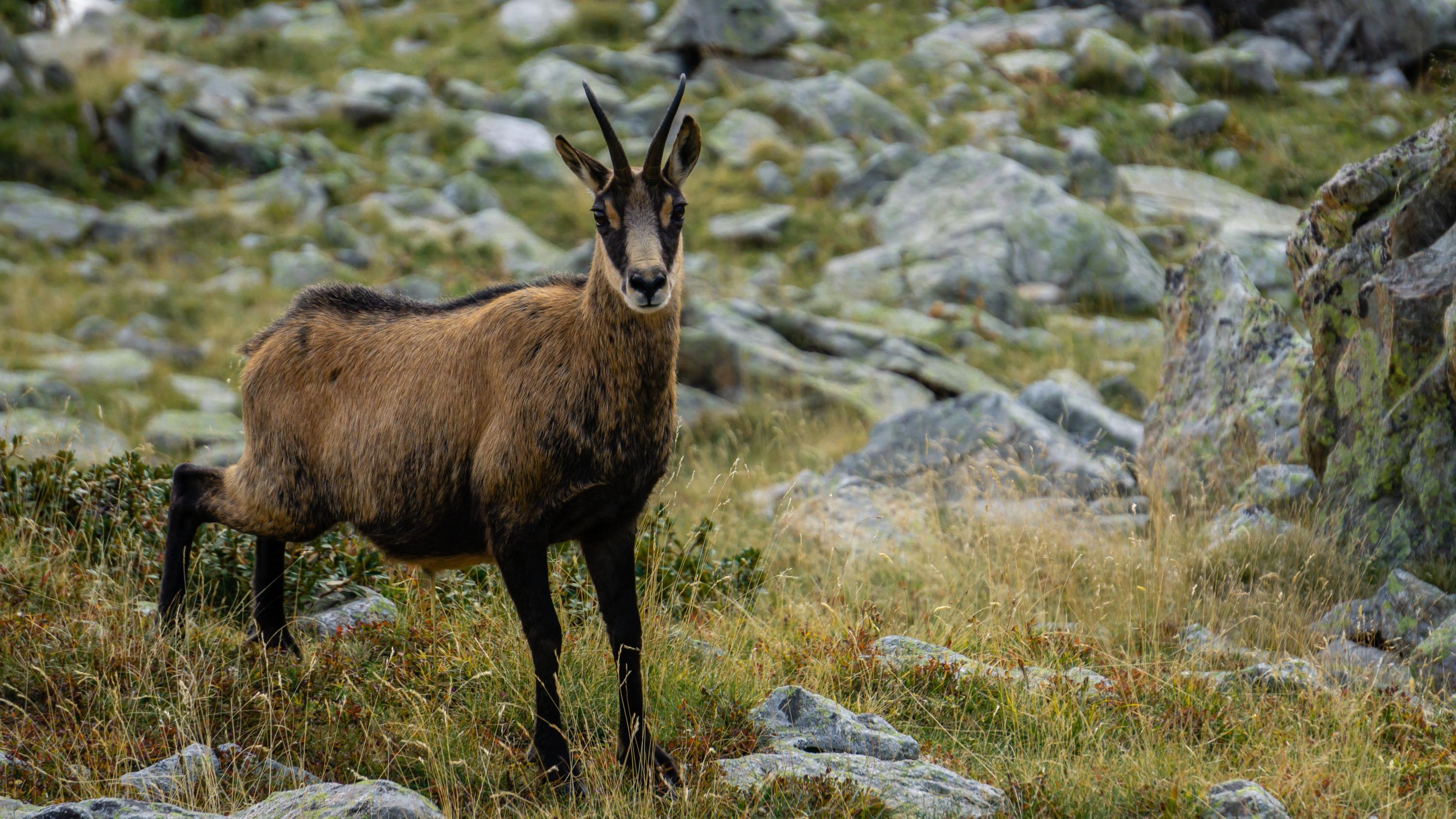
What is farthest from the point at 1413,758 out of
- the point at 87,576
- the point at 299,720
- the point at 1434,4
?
the point at 1434,4

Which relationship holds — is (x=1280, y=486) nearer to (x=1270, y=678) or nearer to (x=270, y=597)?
(x=1270, y=678)

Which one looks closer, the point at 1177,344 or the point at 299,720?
the point at 299,720

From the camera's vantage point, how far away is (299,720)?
18.2ft

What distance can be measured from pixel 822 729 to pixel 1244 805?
1.85 meters

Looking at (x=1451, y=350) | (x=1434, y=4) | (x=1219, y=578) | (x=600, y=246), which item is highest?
(x=1434, y=4)

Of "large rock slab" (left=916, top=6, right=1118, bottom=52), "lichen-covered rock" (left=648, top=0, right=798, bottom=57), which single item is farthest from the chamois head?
"large rock slab" (left=916, top=6, right=1118, bottom=52)

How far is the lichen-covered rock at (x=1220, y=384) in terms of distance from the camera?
9.11 metres

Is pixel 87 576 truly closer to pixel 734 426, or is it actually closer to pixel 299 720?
pixel 299 720

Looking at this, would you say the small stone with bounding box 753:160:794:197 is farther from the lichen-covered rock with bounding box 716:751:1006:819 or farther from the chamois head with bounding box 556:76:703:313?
the lichen-covered rock with bounding box 716:751:1006:819

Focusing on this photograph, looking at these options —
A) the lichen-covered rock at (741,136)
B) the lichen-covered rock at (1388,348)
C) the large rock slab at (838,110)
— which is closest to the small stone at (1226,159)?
the large rock slab at (838,110)

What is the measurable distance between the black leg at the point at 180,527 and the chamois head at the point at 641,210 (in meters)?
2.82

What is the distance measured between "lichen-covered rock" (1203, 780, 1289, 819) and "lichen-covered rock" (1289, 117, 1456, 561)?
10.0 ft

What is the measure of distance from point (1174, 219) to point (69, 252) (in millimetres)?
19118

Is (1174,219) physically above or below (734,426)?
above
